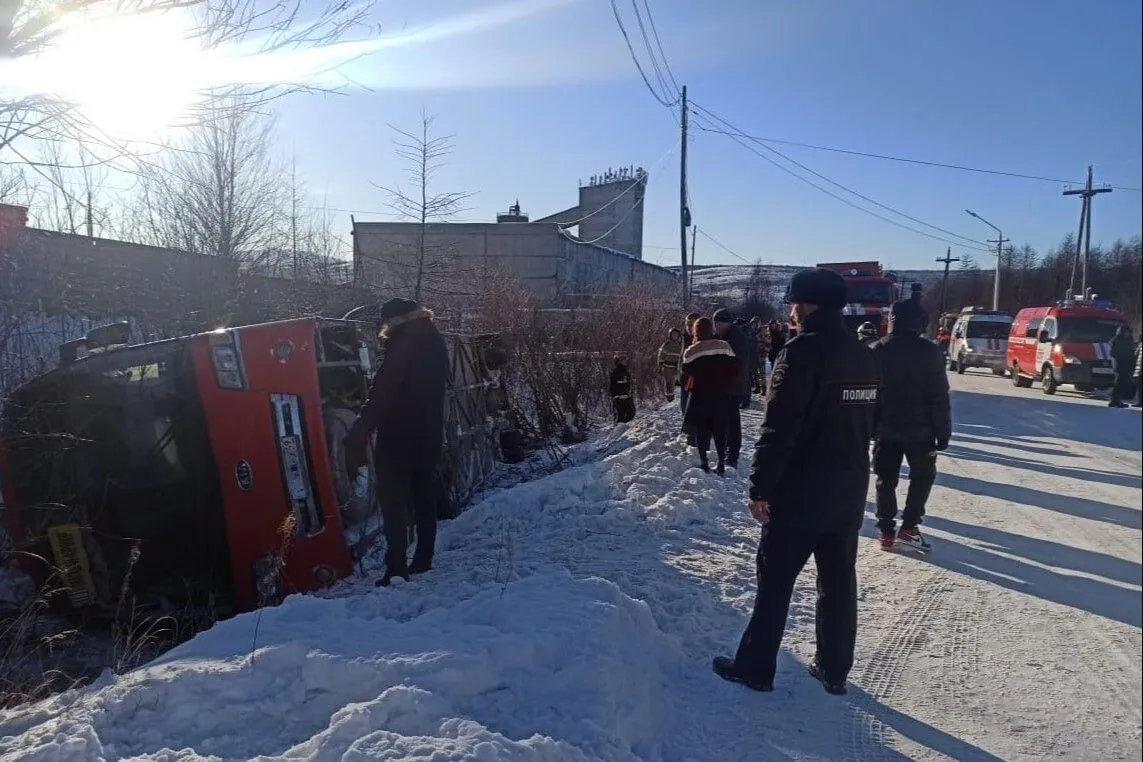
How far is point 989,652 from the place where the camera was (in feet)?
14.4

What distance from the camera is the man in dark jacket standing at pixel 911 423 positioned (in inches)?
251

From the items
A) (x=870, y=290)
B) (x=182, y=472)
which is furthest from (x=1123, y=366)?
(x=182, y=472)

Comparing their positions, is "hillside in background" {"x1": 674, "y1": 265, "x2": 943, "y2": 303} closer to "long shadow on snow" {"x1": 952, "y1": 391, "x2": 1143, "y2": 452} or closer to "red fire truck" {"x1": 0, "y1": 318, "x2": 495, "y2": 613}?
"long shadow on snow" {"x1": 952, "y1": 391, "x2": 1143, "y2": 452}

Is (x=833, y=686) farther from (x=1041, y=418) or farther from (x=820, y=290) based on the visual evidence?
(x=1041, y=418)

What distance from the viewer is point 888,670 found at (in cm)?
415

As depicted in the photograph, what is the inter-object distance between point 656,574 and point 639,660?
64.8 inches

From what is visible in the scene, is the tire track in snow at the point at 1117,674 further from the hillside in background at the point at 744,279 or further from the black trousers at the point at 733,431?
the hillside in background at the point at 744,279

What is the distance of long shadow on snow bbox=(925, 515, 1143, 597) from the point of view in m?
5.81

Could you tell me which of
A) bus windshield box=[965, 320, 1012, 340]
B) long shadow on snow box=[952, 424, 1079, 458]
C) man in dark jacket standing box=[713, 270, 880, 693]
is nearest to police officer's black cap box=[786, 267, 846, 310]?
man in dark jacket standing box=[713, 270, 880, 693]

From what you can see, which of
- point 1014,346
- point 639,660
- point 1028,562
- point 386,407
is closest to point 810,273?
point 639,660

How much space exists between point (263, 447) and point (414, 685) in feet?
7.36

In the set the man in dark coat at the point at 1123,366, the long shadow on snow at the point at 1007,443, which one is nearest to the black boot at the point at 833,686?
the long shadow on snow at the point at 1007,443

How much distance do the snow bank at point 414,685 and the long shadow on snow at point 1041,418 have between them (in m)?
10.2

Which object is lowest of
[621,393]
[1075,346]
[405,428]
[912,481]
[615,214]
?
[912,481]
